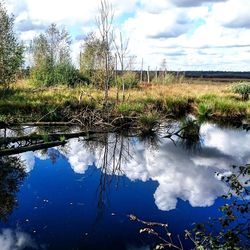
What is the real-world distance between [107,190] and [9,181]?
8.66ft

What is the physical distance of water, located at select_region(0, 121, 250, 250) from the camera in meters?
8.27

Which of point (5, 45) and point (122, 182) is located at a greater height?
point (5, 45)

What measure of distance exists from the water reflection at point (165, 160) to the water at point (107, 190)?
0.03 m

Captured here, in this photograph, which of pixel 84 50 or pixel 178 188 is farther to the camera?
pixel 84 50

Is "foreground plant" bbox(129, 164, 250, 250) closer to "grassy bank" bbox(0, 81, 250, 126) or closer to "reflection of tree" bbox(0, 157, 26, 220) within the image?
"reflection of tree" bbox(0, 157, 26, 220)

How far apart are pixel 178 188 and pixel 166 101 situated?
13606 millimetres

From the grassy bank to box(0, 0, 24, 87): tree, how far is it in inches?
38.9

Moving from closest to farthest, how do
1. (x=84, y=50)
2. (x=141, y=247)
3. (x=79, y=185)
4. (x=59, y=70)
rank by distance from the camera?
(x=141, y=247), (x=79, y=185), (x=59, y=70), (x=84, y=50)

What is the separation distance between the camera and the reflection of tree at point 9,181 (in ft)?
31.8

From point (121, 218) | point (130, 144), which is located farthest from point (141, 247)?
point (130, 144)

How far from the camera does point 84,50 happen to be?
129ft

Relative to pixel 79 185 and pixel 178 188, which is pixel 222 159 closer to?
pixel 178 188

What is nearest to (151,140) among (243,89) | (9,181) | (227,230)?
(9,181)

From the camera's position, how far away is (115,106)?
20.7 m
